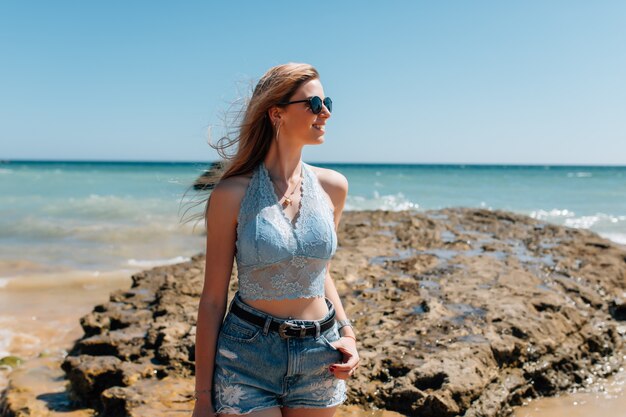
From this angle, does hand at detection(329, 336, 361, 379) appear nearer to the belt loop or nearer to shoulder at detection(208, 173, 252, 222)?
the belt loop

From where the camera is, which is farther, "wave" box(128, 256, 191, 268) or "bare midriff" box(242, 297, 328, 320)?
"wave" box(128, 256, 191, 268)

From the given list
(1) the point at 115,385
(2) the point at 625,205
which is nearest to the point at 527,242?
(1) the point at 115,385

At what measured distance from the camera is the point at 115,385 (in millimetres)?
3971

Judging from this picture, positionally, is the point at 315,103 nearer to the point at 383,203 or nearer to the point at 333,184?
the point at 333,184

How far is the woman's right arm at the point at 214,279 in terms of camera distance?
2.13 metres

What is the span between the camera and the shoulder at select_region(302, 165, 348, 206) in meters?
2.50

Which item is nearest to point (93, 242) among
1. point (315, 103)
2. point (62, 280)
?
point (62, 280)

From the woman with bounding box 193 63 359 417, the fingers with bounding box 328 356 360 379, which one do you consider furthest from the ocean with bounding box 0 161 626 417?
the fingers with bounding box 328 356 360 379

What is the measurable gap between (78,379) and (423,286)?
286 centimetres

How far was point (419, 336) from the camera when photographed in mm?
4203

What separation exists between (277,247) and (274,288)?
143mm

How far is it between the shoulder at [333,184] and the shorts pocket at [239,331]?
0.65m

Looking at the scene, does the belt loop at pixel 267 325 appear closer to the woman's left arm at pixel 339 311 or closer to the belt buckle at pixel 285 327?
the belt buckle at pixel 285 327

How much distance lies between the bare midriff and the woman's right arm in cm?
11
